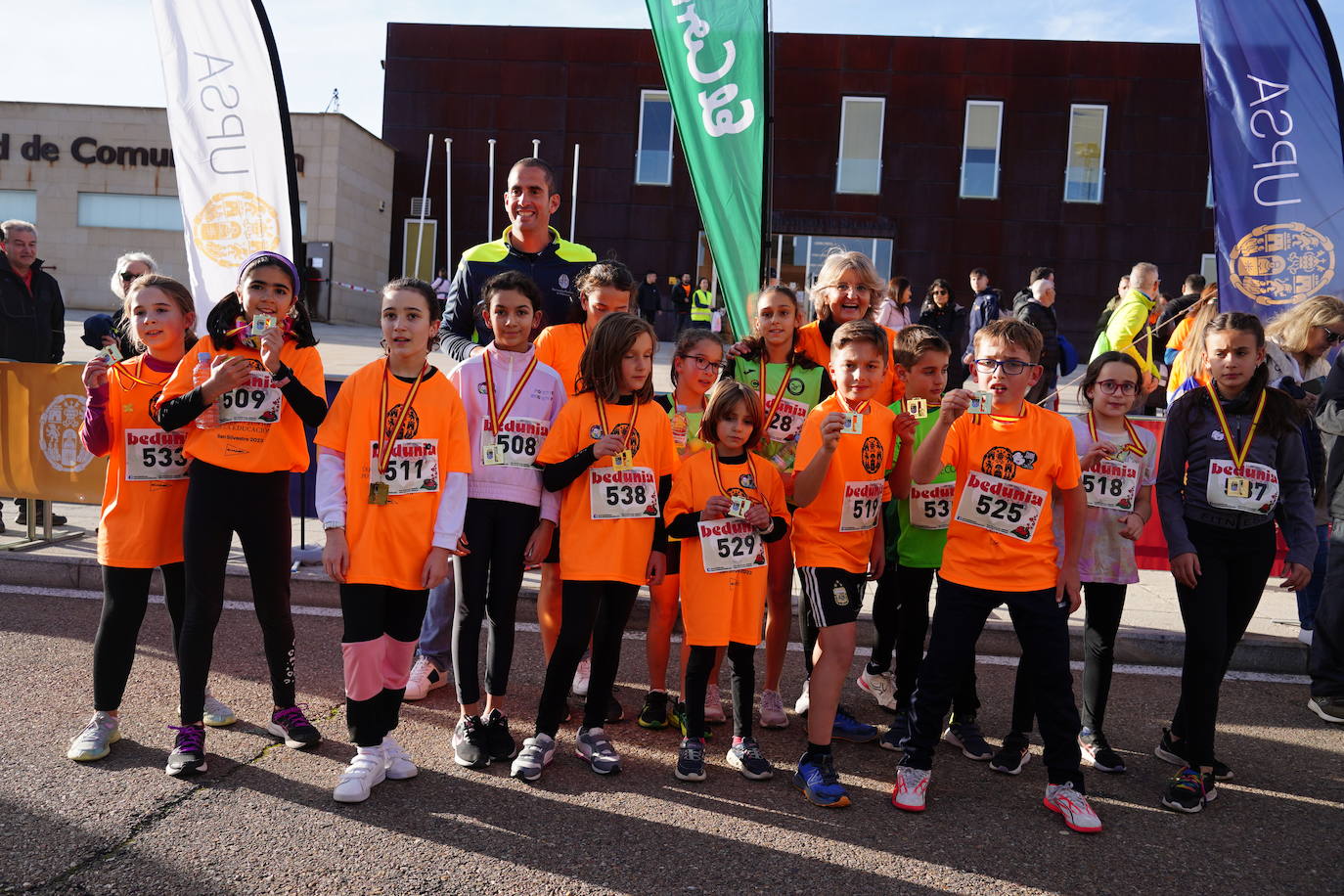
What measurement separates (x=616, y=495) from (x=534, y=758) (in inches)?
41.9

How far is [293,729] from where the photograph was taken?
3996mm

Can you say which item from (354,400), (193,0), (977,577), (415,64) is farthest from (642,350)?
(415,64)

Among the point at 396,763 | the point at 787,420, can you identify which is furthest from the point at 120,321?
the point at 787,420

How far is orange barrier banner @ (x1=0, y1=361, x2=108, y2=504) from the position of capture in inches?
269

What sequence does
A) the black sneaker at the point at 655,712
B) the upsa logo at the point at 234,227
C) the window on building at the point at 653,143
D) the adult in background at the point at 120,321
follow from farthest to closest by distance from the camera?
the window on building at the point at 653,143
the upsa logo at the point at 234,227
the adult in background at the point at 120,321
the black sneaker at the point at 655,712

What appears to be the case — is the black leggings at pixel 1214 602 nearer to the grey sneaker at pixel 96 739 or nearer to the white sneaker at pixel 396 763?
the white sneaker at pixel 396 763

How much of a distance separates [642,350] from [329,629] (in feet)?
9.32

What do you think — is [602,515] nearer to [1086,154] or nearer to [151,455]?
[151,455]

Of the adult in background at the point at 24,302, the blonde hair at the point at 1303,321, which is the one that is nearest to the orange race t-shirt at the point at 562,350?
the blonde hair at the point at 1303,321

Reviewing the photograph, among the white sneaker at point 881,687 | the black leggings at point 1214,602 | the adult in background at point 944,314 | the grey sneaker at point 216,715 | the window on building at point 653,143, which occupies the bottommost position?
the grey sneaker at point 216,715

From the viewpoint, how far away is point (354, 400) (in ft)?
12.4

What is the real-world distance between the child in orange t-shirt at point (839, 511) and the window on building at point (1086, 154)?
24361 millimetres

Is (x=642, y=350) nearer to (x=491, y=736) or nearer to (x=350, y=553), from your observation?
(x=350, y=553)

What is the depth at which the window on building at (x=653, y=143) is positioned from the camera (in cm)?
2617
